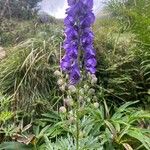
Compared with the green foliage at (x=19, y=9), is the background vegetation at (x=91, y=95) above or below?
below

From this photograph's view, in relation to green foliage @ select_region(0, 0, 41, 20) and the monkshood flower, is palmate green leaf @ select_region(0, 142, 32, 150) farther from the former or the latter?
green foliage @ select_region(0, 0, 41, 20)

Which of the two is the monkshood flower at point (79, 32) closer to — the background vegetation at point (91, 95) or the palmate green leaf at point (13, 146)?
the background vegetation at point (91, 95)

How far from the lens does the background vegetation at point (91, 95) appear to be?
5.16m

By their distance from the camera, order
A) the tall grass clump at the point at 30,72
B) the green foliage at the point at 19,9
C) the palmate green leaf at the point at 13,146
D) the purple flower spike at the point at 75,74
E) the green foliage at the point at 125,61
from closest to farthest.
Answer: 1. the purple flower spike at the point at 75,74
2. the palmate green leaf at the point at 13,146
3. the tall grass clump at the point at 30,72
4. the green foliage at the point at 125,61
5. the green foliage at the point at 19,9

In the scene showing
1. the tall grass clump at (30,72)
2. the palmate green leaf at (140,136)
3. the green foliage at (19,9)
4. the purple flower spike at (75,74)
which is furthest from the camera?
the green foliage at (19,9)

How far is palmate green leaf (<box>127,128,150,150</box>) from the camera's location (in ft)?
16.3

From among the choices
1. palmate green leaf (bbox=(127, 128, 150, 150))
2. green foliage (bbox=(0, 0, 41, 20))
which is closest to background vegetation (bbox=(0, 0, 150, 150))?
palmate green leaf (bbox=(127, 128, 150, 150))

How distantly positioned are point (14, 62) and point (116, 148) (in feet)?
6.35

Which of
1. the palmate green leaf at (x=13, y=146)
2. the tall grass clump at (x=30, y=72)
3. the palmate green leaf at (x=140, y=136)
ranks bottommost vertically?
the palmate green leaf at (x=13, y=146)

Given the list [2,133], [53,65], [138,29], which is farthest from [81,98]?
[138,29]

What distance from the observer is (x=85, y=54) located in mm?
Result: 3613

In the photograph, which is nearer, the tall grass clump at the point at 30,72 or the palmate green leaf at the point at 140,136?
the palmate green leaf at the point at 140,136

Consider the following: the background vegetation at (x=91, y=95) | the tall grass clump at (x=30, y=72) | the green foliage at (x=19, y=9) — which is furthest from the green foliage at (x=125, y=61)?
the green foliage at (x=19, y=9)

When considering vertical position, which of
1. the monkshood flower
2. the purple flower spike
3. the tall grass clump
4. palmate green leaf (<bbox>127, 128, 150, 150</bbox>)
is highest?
the monkshood flower
